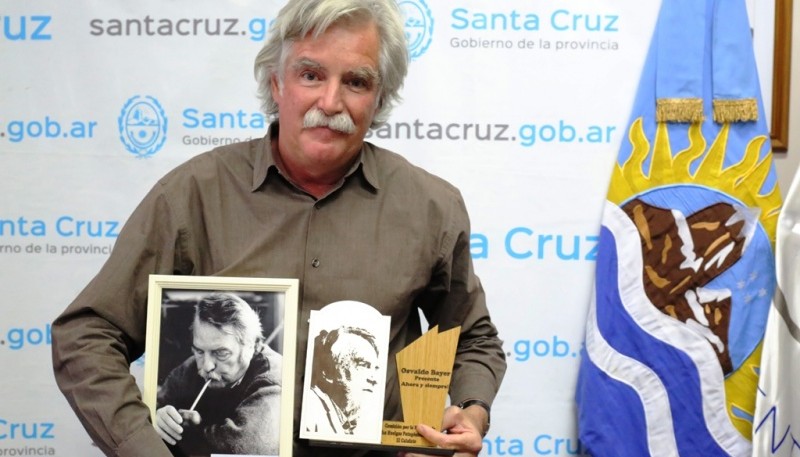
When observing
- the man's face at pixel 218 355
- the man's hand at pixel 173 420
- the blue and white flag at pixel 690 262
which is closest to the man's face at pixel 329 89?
the man's face at pixel 218 355

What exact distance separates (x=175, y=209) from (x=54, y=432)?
1.47 metres

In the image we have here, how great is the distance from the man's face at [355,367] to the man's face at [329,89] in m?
0.36

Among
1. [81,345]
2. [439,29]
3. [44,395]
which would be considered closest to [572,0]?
[439,29]

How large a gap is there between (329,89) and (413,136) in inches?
42.8

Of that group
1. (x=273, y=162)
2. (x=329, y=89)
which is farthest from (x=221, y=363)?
(x=329, y=89)

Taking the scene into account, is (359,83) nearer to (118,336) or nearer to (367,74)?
(367,74)

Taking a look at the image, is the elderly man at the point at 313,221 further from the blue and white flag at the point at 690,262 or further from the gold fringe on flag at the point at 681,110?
the gold fringe on flag at the point at 681,110

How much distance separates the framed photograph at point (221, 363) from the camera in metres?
→ 1.39

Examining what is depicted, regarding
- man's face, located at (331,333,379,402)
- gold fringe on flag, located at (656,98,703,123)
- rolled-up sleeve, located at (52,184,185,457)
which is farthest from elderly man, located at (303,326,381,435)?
gold fringe on flag, located at (656,98,703,123)

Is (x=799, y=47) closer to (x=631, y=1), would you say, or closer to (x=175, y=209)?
(x=631, y=1)

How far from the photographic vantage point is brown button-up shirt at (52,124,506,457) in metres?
1.45

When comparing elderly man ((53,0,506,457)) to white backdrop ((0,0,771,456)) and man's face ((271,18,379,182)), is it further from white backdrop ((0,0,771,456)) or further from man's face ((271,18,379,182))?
white backdrop ((0,0,771,456))

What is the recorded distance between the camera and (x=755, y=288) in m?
2.47

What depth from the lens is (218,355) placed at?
55.5 inches
